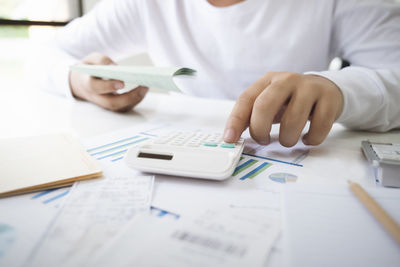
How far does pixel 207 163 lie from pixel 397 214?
16 centimetres

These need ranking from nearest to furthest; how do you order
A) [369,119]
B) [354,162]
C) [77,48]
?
[354,162]
[369,119]
[77,48]

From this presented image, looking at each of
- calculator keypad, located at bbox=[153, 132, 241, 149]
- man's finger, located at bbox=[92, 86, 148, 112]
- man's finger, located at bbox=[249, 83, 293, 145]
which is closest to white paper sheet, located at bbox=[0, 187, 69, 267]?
calculator keypad, located at bbox=[153, 132, 241, 149]

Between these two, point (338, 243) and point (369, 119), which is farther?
point (369, 119)

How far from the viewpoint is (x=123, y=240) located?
0.19 metres

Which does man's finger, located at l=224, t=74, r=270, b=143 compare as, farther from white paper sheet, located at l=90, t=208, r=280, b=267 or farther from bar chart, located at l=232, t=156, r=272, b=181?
white paper sheet, located at l=90, t=208, r=280, b=267

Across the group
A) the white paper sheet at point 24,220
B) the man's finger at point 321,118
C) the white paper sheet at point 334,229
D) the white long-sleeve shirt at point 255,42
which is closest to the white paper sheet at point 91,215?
the white paper sheet at point 24,220

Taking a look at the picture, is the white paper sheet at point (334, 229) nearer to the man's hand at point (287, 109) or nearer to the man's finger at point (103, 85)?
the man's hand at point (287, 109)

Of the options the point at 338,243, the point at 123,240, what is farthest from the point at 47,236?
the point at 338,243

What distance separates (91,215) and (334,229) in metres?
0.18

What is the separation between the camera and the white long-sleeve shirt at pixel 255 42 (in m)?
0.46

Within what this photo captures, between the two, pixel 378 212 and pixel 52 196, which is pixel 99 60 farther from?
pixel 378 212

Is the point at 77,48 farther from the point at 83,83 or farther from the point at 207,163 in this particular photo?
the point at 207,163

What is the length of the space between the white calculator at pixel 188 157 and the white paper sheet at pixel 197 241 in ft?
0.19

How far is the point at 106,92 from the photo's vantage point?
57cm
